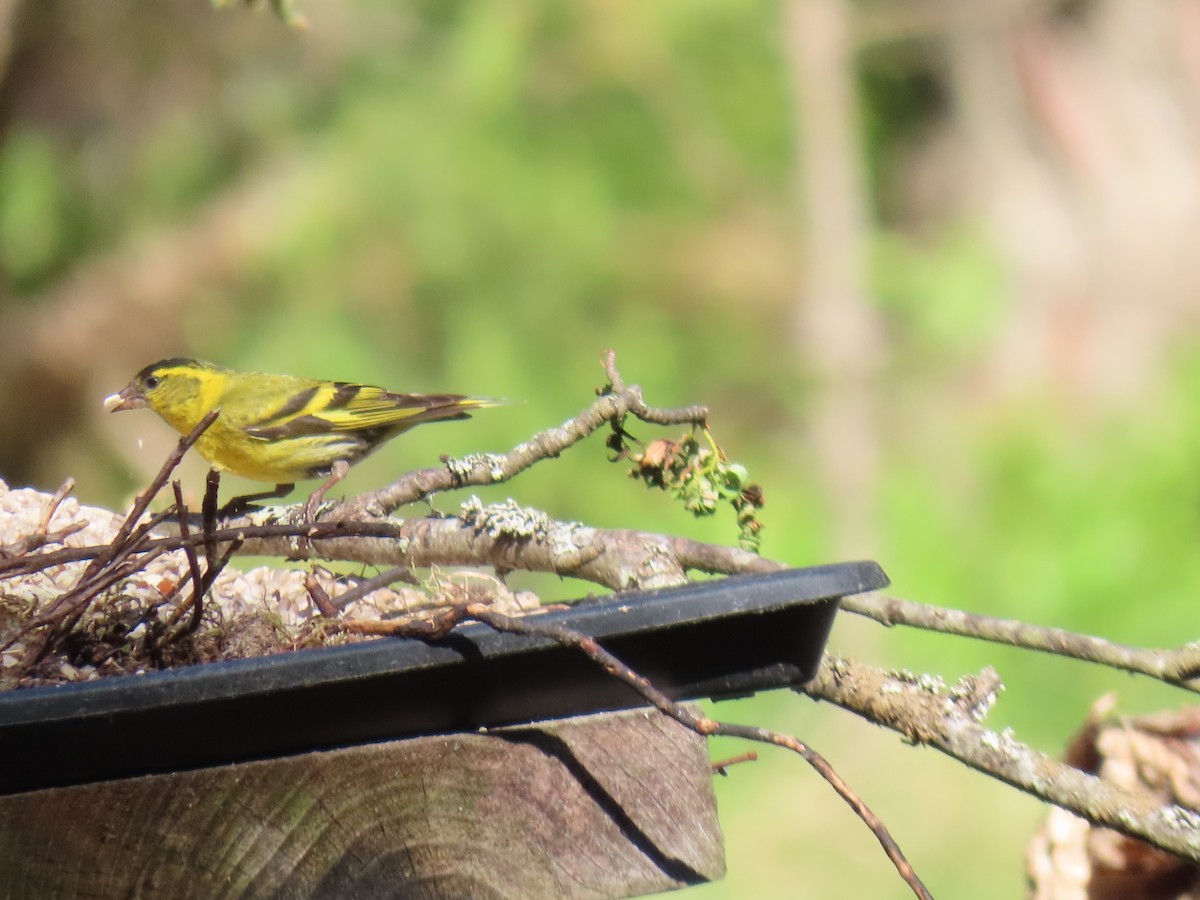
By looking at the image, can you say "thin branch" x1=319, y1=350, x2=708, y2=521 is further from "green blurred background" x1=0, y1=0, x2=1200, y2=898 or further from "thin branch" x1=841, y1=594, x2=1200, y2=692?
"green blurred background" x1=0, y1=0, x2=1200, y2=898

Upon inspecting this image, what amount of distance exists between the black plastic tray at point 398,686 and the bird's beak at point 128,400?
3.22 metres

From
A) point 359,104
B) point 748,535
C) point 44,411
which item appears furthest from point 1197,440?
point 44,411

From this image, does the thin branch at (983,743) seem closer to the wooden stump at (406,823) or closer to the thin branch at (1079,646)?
the thin branch at (1079,646)

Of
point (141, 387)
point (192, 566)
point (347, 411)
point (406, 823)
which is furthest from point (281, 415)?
point (406, 823)

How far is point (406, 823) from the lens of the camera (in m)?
2.00

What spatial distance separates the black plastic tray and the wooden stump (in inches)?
1.3

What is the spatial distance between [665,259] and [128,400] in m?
5.33

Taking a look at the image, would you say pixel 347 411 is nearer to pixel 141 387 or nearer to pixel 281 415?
pixel 281 415

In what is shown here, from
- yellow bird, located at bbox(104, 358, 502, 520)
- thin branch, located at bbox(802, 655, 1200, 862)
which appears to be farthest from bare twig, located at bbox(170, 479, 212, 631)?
yellow bird, located at bbox(104, 358, 502, 520)

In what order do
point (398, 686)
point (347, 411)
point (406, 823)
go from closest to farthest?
point (398, 686), point (406, 823), point (347, 411)

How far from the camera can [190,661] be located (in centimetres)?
232

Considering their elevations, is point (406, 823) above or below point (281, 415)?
below

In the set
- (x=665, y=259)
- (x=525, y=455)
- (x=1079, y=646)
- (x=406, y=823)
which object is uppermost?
(x=665, y=259)

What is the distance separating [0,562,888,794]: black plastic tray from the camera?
1.76 metres
